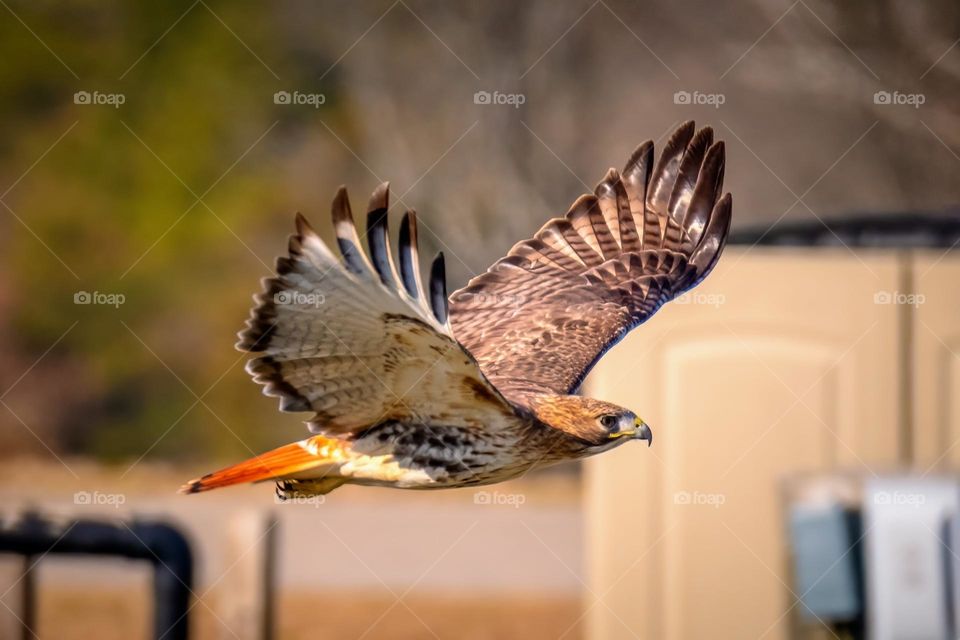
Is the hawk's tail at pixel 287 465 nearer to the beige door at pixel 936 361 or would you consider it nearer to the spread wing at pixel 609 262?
the spread wing at pixel 609 262

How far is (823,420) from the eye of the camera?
3271mm

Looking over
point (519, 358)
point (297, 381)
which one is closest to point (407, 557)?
point (519, 358)

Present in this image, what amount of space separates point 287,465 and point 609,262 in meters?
1.21

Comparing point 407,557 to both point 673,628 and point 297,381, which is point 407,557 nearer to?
point 673,628

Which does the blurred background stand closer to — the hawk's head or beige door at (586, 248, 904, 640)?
beige door at (586, 248, 904, 640)

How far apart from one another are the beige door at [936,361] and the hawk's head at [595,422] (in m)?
1.35

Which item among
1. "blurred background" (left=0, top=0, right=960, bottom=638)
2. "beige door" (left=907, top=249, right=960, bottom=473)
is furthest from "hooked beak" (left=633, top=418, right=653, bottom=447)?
"beige door" (left=907, top=249, right=960, bottom=473)

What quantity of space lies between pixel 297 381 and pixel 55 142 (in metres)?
8.51

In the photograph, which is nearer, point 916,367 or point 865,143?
point 916,367

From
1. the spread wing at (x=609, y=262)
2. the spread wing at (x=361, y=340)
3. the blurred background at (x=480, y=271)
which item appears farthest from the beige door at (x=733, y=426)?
the spread wing at (x=361, y=340)

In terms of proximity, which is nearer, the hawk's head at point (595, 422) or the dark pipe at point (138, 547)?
the hawk's head at point (595, 422)

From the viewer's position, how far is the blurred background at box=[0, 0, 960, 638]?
3.29 meters

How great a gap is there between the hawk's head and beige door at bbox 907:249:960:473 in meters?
1.35

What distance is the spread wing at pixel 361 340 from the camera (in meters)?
1.67
